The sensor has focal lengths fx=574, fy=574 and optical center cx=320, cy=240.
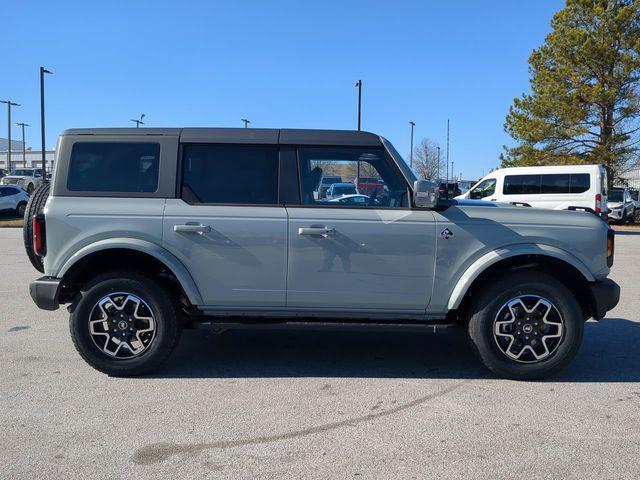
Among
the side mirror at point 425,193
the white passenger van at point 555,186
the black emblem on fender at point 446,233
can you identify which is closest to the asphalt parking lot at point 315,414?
the black emblem on fender at point 446,233

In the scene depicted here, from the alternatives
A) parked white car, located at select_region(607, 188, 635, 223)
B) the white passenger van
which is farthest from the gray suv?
parked white car, located at select_region(607, 188, 635, 223)

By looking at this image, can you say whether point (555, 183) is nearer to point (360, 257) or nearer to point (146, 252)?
point (360, 257)

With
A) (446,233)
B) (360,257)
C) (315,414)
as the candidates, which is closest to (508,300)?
(446,233)

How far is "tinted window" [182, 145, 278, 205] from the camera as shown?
15.6 ft

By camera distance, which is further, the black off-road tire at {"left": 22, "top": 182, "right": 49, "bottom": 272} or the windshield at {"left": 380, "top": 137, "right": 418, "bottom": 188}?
the black off-road tire at {"left": 22, "top": 182, "right": 49, "bottom": 272}

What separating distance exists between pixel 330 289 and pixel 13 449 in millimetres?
2432

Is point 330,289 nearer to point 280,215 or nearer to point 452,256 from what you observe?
point 280,215

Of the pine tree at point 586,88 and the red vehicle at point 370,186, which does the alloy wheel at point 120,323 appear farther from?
the pine tree at point 586,88

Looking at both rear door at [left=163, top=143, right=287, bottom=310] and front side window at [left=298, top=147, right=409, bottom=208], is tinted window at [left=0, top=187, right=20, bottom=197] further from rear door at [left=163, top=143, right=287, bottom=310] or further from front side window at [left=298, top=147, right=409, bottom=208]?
front side window at [left=298, top=147, right=409, bottom=208]

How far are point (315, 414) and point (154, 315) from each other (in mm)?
1605

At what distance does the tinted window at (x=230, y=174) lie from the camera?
15.6ft

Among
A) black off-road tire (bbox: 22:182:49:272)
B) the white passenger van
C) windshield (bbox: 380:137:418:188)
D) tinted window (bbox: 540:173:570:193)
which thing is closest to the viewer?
windshield (bbox: 380:137:418:188)

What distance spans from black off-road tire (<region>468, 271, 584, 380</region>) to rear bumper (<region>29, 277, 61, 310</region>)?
3.39m

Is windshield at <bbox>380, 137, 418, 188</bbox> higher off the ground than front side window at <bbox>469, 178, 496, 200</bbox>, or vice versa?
front side window at <bbox>469, 178, 496, 200</bbox>
